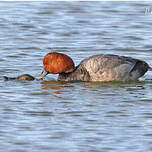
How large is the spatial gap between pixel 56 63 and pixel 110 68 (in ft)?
2.91

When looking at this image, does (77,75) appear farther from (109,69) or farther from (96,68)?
(109,69)

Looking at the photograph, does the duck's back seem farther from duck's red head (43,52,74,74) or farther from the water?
duck's red head (43,52,74,74)

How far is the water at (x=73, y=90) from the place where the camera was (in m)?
7.49

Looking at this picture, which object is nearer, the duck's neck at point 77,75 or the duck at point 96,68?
the duck at point 96,68

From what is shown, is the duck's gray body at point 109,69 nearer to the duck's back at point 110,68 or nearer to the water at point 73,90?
the duck's back at point 110,68

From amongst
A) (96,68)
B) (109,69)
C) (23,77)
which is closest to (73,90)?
(96,68)

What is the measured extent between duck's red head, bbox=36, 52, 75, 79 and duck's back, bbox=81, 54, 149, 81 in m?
0.29

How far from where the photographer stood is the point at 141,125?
8047 millimetres

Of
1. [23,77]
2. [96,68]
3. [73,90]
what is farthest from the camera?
[23,77]

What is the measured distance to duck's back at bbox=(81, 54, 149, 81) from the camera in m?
10.7

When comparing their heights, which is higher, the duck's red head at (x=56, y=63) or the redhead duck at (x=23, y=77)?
the duck's red head at (x=56, y=63)

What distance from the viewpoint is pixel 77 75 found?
1091 cm

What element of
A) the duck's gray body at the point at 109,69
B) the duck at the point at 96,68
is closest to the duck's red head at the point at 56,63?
the duck at the point at 96,68

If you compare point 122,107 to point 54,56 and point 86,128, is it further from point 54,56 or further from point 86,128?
point 54,56
